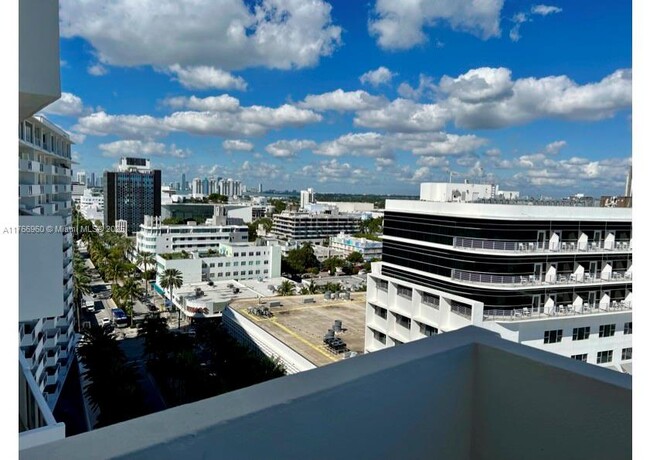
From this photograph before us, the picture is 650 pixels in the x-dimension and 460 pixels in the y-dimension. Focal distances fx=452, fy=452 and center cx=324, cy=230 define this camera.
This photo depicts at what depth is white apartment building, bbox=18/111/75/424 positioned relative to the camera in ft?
3.63

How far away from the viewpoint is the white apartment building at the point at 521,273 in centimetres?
796

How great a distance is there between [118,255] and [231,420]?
29.9 meters

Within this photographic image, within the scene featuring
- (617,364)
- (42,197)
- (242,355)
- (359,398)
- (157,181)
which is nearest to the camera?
(359,398)

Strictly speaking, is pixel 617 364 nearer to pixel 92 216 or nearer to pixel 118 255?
pixel 118 255

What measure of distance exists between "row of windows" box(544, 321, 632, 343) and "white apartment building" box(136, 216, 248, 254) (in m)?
22.4

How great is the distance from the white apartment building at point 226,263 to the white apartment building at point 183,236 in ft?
4.76

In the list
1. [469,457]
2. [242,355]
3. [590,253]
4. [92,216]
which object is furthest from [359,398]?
[92,216]

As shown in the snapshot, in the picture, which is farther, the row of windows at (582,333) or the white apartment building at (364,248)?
the white apartment building at (364,248)

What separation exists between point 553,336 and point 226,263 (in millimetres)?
19082

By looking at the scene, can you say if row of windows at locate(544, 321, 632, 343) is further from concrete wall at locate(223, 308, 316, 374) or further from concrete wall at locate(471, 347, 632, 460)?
concrete wall at locate(471, 347, 632, 460)

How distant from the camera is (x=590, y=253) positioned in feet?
28.3

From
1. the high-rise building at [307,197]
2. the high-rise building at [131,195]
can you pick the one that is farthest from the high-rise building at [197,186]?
the high-rise building at [131,195]

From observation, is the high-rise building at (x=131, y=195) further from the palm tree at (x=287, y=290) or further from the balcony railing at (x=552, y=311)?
the balcony railing at (x=552, y=311)

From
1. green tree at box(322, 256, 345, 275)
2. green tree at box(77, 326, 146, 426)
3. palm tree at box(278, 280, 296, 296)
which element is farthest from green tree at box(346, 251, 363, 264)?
green tree at box(77, 326, 146, 426)
